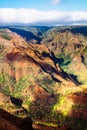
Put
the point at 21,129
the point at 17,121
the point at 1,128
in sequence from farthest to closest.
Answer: the point at 17,121
the point at 21,129
the point at 1,128

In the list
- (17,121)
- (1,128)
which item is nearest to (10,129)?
(1,128)

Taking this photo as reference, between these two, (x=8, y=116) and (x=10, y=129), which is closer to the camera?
(x=10, y=129)

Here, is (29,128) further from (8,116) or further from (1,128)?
(1,128)

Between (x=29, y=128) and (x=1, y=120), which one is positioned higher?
(x=1, y=120)

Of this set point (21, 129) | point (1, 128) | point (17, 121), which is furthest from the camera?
point (17, 121)

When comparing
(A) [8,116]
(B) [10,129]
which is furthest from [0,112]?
(B) [10,129]

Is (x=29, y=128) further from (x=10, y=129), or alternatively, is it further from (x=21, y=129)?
(x=10, y=129)

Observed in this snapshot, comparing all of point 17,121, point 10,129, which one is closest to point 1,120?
point 10,129

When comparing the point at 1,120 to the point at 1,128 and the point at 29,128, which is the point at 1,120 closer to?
the point at 1,128
